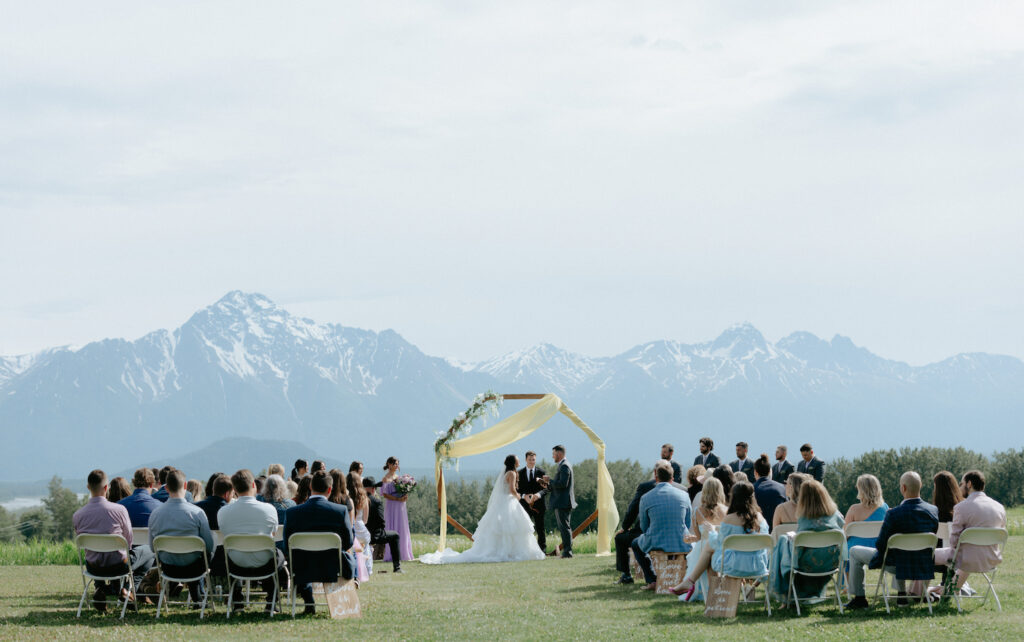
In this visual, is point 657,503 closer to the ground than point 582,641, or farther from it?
farther from it

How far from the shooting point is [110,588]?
38.4 ft

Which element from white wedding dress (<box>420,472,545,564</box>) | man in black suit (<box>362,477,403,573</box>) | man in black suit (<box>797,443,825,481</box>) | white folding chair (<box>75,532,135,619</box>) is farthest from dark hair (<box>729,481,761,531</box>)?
man in black suit (<box>797,443,825,481</box>)

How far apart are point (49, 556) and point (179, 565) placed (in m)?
9.98

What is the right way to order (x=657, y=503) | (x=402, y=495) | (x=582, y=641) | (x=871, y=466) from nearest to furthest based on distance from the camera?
1. (x=582, y=641)
2. (x=657, y=503)
3. (x=402, y=495)
4. (x=871, y=466)

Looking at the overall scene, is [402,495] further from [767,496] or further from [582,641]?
[582,641]

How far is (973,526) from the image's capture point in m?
11.3

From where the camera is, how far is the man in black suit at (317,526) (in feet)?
37.0

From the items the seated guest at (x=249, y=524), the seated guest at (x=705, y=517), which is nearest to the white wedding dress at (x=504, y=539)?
the seated guest at (x=705, y=517)

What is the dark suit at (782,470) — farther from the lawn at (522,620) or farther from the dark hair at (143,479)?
the dark hair at (143,479)

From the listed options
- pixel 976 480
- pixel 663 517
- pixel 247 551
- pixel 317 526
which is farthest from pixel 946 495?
pixel 247 551

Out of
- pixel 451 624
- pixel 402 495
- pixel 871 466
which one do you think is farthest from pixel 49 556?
pixel 871 466

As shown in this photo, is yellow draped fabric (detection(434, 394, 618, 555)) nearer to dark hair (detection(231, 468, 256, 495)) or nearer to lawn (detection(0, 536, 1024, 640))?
lawn (detection(0, 536, 1024, 640))

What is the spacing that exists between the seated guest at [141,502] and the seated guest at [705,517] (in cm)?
631

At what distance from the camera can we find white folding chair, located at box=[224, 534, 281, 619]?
10.9m
